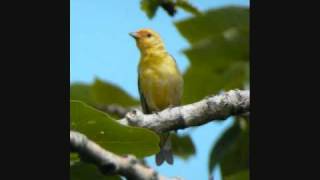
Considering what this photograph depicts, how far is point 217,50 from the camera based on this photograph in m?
4.82

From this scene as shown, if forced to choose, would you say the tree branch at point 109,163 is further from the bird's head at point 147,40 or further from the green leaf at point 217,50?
the bird's head at point 147,40

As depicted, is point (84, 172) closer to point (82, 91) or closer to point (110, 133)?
point (110, 133)

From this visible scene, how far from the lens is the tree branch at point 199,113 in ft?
10.00

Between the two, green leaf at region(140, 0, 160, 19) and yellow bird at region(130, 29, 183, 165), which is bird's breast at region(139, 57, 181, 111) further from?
green leaf at region(140, 0, 160, 19)

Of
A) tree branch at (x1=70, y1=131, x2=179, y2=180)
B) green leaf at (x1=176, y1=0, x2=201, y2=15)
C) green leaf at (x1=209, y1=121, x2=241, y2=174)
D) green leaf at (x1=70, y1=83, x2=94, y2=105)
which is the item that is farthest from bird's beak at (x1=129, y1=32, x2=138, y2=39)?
tree branch at (x1=70, y1=131, x2=179, y2=180)

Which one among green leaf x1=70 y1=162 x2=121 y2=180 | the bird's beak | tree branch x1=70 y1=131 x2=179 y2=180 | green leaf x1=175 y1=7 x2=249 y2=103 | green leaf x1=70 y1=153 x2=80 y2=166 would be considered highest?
the bird's beak

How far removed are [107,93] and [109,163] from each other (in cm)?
404

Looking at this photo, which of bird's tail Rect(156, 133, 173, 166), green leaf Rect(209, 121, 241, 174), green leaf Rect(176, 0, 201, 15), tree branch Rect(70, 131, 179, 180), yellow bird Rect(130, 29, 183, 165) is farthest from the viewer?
yellow bird Rect(130, 29, 183, 165)

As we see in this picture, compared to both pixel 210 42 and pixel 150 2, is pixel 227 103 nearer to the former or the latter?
pixel 150 2

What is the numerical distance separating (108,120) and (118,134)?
55 millimetres

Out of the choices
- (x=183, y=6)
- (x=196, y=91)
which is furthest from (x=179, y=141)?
(x=183, y=6)

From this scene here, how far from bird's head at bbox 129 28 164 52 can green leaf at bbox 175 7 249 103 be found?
1.59m

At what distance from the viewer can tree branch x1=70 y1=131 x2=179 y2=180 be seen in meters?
1.67

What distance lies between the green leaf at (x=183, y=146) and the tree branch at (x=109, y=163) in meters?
3.66
